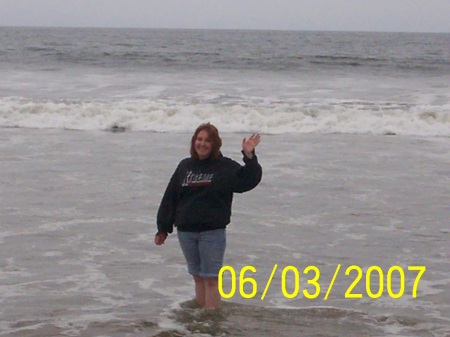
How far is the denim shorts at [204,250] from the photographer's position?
592 centimetres

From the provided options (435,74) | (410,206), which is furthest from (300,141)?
(435,74)

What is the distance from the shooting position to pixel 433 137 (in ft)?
56.4

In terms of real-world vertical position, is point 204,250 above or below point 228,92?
below

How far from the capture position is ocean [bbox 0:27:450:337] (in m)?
6.35

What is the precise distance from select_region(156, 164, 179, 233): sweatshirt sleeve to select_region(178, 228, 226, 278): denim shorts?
0.38ft

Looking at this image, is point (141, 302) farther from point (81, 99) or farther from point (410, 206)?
point (81, 99)

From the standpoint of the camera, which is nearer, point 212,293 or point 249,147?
point 249,147

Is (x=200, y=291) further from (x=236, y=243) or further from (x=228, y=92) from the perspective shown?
(x=228, y=92)

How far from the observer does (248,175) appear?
5645mm
